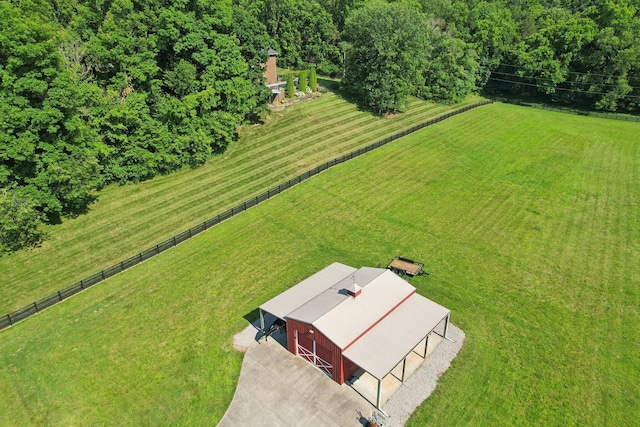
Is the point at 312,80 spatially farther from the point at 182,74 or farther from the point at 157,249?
the point at 157,249

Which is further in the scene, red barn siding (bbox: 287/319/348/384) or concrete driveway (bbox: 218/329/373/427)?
red barn siding (bbox: 287/319/348/384)

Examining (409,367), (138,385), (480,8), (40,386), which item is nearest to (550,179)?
(409,367)

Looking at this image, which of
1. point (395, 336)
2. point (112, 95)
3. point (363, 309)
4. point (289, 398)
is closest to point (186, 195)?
point (112, 95)

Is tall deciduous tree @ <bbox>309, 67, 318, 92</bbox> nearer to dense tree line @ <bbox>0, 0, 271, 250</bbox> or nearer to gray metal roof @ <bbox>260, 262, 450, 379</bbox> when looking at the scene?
dense tree line @ <bbox>0, 0, 271, 250</bbox>

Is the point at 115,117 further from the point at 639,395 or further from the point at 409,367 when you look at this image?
the point at 639,395

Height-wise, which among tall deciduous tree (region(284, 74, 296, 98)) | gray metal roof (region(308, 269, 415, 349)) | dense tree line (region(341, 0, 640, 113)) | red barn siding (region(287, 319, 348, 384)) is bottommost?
red barn siding (region(287, 319, 348, 384))

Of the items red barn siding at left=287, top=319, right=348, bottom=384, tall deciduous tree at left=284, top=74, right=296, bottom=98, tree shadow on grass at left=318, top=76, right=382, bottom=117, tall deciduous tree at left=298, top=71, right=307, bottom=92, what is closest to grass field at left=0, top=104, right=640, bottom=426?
red barn siding at left=287, top=319, right=348, bottom=384

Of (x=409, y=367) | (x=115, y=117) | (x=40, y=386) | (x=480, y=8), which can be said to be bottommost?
(x=40, y=386)
